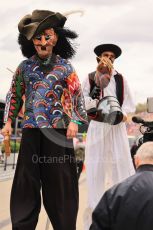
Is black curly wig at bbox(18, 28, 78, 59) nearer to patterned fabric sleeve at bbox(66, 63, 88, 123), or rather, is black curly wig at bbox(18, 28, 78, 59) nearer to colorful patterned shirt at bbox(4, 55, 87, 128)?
colorful patterned shirt at bbox(4, 55, 87, 128)

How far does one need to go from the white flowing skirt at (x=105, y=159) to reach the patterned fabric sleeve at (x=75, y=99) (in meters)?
0.97

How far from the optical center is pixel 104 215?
290 centimetres

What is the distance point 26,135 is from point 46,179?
38 cm

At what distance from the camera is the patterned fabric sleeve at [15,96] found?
4676 millimetres

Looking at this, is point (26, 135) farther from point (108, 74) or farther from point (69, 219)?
point (108, 74)

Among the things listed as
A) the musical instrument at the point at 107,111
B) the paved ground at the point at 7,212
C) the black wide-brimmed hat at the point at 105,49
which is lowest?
the paved ground at the point at 7,212

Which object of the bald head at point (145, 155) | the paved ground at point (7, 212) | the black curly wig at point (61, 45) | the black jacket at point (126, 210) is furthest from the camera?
the paved ground at point (7, 212)

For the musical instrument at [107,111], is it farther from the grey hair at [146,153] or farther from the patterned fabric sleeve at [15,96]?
the grey hair at [146,153]

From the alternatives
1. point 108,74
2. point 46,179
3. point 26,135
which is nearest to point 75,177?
point 46,179

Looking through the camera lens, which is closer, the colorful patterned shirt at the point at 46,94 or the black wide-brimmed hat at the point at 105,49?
the colorful patterned shirt at the point at 46,94

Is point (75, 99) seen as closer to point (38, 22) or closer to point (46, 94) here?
point (46, 94)

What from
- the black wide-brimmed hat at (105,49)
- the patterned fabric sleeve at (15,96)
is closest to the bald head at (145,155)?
the patterned fabric sleeve at (15,96)

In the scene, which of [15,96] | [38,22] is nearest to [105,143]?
[15,96]

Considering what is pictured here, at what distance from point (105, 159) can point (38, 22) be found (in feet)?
5.20
